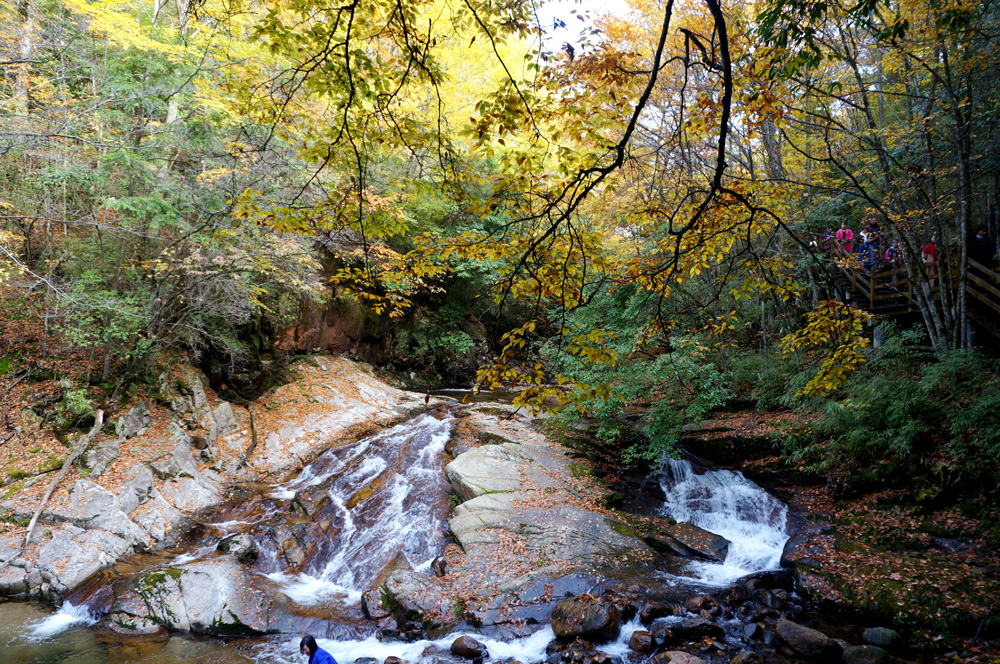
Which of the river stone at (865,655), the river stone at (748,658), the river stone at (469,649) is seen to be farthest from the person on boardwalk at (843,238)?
the river stone at (469,649)

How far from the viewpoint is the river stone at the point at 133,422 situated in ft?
31.2

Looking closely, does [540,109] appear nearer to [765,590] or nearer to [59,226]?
[765,590]

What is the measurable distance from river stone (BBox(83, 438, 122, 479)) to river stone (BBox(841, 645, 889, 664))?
1212cm

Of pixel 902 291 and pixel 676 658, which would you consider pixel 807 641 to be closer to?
pixel 676 658

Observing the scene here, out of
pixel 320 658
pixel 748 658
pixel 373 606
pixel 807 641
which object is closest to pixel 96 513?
pixel 373 606

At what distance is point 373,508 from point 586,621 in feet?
16.1

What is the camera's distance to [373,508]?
9.29 m

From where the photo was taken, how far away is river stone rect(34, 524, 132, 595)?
6.84 m

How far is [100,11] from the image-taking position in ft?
25.1

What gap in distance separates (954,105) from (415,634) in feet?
38.0

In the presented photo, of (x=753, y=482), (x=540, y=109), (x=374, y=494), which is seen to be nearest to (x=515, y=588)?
(x=374, y=494)

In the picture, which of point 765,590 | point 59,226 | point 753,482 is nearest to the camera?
point 765,590

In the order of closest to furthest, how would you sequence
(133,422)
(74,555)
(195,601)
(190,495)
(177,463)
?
(195,601) → (74,555) → (190,495) → (177,463) → (133,422)

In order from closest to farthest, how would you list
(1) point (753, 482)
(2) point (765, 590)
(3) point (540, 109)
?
(3) point (540, 109) < (2) point (765, 590) < (1) point (753, 482)
